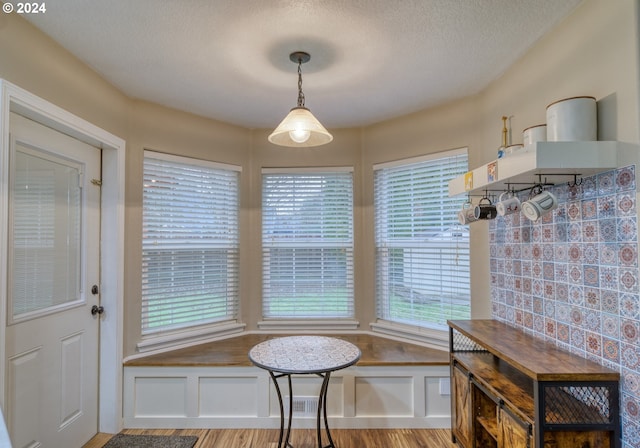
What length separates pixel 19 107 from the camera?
178 centimetres

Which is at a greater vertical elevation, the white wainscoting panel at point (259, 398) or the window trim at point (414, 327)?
the window trim at point (414, 327)

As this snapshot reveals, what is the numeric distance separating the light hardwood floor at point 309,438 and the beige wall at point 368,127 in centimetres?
77

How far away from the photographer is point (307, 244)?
338 cm

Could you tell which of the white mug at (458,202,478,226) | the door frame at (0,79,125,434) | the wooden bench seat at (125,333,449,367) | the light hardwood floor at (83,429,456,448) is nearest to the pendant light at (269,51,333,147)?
the white mug at (458,202,478,226)

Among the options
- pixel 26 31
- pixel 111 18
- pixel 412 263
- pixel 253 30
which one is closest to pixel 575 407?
pixel 412 263

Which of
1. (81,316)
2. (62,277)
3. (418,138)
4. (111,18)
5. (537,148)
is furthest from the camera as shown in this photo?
(418,138)

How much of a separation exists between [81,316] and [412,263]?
2535 mm

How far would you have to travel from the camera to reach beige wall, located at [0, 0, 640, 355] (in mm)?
1546

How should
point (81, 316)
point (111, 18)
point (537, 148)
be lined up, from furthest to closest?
point (81, 316)
point (111, 18)
point (537, 148)

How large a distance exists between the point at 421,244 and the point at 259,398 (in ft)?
5.84

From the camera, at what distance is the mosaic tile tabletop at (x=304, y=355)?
1.85 meters

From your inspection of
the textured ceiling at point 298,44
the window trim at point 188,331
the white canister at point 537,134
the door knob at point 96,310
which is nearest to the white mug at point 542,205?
the white canister at point 537,134

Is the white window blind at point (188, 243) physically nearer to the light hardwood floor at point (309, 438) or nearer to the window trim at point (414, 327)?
the light hardwood floor at point (309, 438)

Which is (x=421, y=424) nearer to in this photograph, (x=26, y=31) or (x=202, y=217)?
(x=202, y=217)
